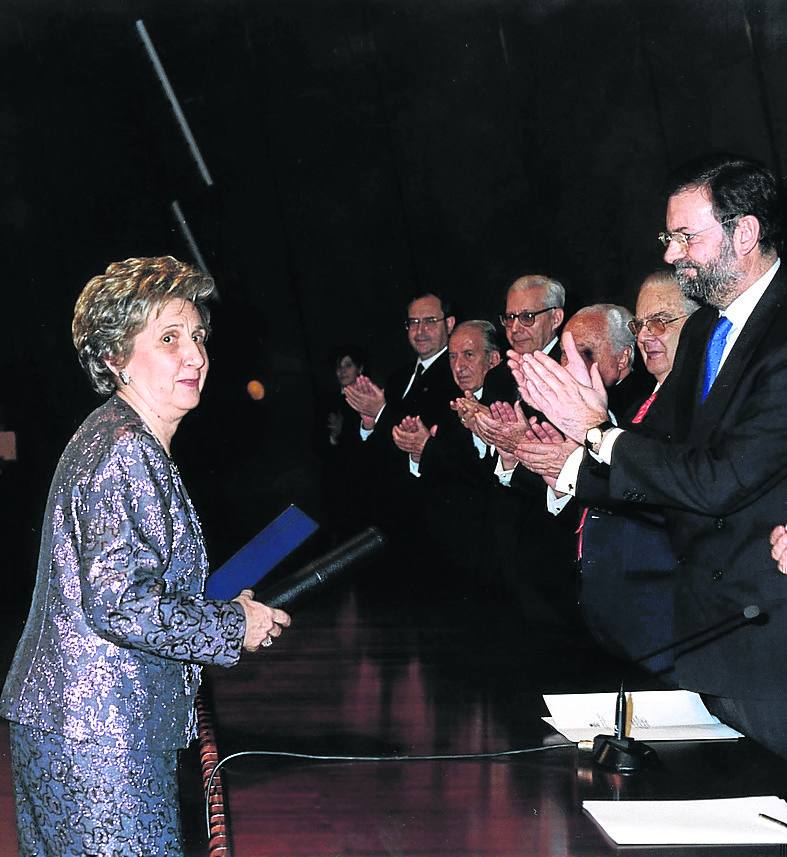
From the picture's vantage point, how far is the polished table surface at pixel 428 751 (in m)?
1.48

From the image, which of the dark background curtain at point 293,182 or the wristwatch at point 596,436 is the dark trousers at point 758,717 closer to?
the wristwatch at point 596,436

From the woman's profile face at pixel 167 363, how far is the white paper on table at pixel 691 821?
0.81 m

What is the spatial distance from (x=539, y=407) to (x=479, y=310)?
17.1ft

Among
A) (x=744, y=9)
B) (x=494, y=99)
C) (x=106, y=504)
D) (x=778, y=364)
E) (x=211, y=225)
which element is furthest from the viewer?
(x=211, y=225)

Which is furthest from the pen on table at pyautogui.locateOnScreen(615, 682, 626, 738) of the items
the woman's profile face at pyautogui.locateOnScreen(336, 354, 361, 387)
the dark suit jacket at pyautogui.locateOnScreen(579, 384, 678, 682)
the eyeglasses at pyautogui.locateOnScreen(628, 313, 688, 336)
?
the woman's profile face at pyautogui.locateOnScreen(336, 354, 361, 387)

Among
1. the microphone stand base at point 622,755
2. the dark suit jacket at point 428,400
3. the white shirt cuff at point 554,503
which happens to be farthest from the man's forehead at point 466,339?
the microphone stand base at point 622,755

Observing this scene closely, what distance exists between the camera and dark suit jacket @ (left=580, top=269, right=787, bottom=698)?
2.07 m

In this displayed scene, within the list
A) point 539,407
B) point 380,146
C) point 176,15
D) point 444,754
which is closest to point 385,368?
point 380,146

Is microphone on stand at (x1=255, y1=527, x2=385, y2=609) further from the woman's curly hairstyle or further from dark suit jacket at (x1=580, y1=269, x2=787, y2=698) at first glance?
dark suit jacket at (x1=580, y1=269, x2=787, y2=698)

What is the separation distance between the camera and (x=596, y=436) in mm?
2312

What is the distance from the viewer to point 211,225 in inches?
309

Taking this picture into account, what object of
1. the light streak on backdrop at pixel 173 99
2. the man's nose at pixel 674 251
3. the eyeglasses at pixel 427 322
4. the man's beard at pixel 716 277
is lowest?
the man's beard at pixel 716 277

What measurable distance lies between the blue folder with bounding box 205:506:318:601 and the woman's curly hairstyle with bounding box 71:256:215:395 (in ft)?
1.08

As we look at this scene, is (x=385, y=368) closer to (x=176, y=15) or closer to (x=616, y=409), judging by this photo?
(x=176, y=15)
